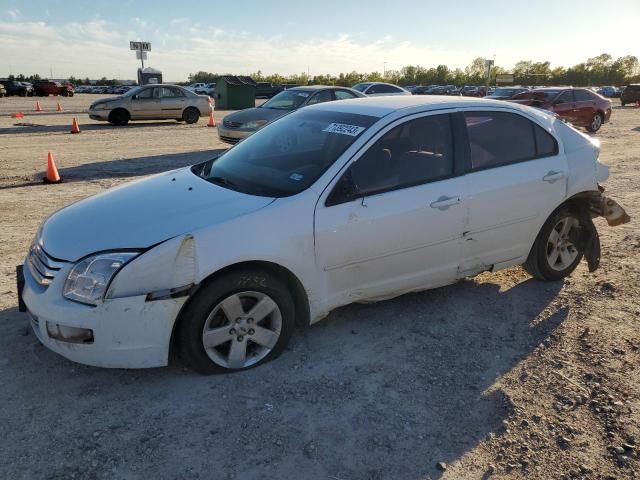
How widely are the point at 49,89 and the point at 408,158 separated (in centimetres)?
4925

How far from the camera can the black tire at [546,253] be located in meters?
4.72

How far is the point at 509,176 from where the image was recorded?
4320mm

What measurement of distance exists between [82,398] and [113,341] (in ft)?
1.38

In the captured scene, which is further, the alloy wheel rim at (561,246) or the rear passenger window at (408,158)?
the alloy wheel rim at (561,246)

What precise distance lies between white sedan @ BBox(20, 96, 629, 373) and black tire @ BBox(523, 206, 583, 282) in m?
0.02

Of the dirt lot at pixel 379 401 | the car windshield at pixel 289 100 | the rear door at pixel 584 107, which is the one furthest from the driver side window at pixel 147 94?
the dirt lot at pixel 379 401

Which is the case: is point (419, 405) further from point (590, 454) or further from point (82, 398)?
point (82, 398)

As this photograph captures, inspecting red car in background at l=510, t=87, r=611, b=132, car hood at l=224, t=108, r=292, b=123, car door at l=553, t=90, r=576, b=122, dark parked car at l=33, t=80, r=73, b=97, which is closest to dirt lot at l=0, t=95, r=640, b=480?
car hood at l=224, t=108, r=292, b=123

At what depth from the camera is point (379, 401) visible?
10.5ft

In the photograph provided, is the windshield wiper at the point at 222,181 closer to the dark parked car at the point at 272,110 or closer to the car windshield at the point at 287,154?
the car windshield at the point at 287,154

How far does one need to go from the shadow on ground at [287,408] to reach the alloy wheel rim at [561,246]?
3.33 feet

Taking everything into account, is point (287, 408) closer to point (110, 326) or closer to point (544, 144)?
point (110, 326)

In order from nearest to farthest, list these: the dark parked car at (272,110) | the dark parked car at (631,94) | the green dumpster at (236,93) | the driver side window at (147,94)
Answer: the dark parked car at (272,110), the driver side window at (147,94), the green dumpster at (236,93), the dark parked car at (631,94)

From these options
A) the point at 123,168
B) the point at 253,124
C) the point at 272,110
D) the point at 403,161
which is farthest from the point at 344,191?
the point at 272,110
